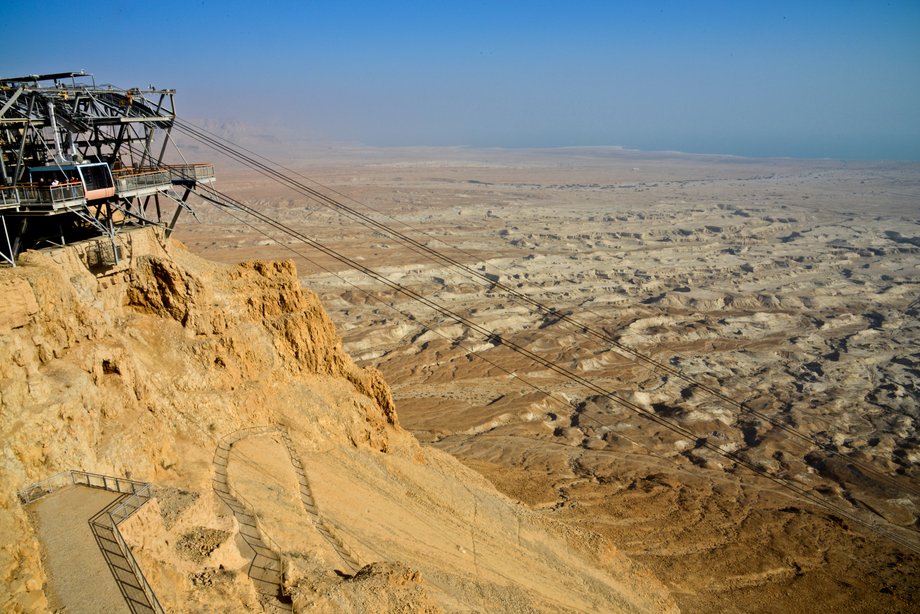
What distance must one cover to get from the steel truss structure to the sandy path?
247 inches

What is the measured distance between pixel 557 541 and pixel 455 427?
52.1 feet

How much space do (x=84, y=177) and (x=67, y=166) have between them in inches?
17.6

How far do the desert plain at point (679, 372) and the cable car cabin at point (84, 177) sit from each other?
2071cm

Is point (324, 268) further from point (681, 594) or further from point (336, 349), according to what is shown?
point (681, 594)

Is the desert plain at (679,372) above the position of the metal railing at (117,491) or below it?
below

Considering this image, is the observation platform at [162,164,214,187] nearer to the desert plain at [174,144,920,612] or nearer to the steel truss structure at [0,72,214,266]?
the steel truss structure at [0,72,214,266]

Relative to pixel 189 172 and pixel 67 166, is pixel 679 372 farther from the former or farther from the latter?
pixel 67 166

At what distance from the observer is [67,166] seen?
14492mm

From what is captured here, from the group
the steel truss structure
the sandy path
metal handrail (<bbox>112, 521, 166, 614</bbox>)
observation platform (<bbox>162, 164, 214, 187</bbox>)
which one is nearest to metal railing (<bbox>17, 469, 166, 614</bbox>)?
metal handrail (<bbox>112, 521, 166, 614</bbox>)

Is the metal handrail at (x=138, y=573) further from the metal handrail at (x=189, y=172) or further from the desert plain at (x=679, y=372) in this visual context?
the desert plain at (x=679, y=372)

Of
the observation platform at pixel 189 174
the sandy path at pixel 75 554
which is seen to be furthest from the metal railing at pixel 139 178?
the sandy path at pixel 75 554

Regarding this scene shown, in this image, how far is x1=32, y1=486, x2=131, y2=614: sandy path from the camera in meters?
7.62

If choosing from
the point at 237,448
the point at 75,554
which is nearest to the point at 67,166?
the point at 237,448

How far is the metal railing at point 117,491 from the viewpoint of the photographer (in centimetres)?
810
